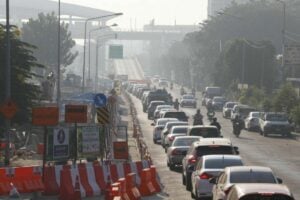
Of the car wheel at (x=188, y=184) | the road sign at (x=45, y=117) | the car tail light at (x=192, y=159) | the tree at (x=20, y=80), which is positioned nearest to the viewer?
the road sign at (x=45, y=117)

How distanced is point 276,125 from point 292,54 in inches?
891

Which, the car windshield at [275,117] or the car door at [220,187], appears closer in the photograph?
the car door at [220,187]

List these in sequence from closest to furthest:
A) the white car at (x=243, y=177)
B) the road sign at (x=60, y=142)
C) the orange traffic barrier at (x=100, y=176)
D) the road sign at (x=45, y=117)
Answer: the white car at (x=243, y=177), the road sign at (x=45, y=117), the orange traffic barrier at (x=100, y=176), the road sign at (x=60, y=142)

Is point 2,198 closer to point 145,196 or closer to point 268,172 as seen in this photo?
point 145,196

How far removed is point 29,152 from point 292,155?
1131 centimetres

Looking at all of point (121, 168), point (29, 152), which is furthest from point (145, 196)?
point (29, 152)

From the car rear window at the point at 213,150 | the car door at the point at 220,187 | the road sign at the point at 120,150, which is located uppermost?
the car door at the point at 220,187

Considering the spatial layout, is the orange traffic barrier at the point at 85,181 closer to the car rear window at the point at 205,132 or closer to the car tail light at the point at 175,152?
the car tail light at the point at 175,152

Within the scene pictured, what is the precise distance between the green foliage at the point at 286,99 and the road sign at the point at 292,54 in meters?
7.69

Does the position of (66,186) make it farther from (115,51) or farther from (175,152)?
(115,51)

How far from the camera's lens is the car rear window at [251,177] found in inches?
856

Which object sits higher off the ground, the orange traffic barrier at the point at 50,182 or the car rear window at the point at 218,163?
the car rear window at the point at 218,163

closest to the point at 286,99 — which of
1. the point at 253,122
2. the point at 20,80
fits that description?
the point at 253,122

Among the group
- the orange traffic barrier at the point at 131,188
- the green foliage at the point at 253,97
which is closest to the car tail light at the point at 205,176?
the orange traffic barrier at the point at 131,188
